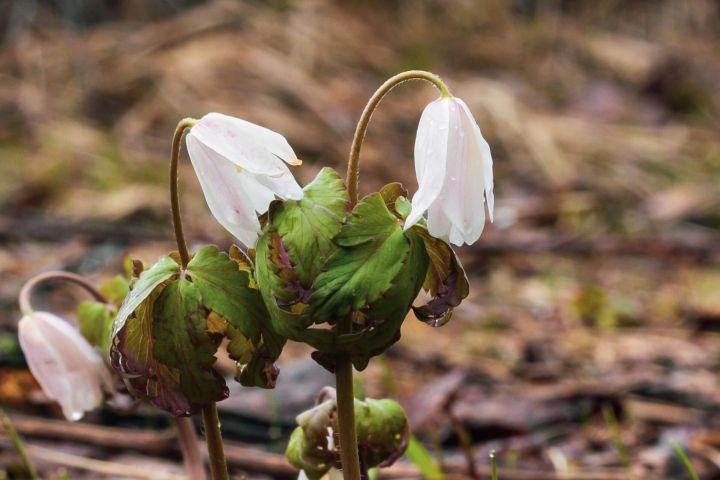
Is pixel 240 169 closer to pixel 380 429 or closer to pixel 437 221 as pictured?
pixel 437 221

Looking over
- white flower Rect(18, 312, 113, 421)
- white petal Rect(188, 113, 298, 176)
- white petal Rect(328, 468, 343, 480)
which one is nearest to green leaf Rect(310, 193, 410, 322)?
white petal Rect(188, 113, 298, 176)

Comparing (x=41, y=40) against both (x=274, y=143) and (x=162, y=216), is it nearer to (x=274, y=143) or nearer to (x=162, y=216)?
(x=162, y=216)

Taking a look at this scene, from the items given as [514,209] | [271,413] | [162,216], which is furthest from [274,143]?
[514,209]

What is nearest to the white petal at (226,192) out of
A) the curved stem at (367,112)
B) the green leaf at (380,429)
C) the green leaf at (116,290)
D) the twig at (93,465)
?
the curved stem at (367,112)

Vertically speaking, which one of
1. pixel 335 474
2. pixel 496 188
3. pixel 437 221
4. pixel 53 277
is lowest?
pixel 335 474

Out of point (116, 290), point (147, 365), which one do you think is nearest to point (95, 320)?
point (116, 290)

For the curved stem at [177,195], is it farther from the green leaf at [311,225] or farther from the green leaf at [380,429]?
the green leaf at [380,429]
